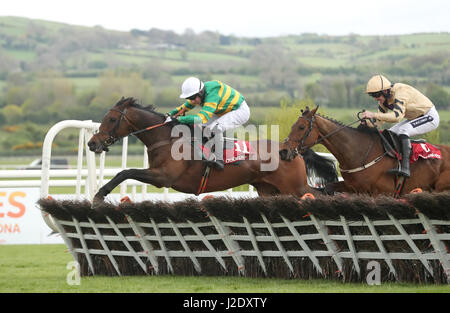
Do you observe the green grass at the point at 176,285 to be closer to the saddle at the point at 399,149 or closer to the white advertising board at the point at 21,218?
the saddle at the point at 399,149

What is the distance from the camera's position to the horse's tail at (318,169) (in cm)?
848

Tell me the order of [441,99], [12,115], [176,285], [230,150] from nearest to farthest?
[176,285], [230,150], [441,99], [12,115]

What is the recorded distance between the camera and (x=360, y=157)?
24.0 feet

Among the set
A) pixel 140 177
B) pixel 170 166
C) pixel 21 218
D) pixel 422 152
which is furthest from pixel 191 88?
pixel 21 218

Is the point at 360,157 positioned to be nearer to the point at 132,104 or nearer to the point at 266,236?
the point at 266,236

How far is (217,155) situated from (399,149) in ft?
5.87

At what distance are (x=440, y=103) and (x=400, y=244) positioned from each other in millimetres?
10727

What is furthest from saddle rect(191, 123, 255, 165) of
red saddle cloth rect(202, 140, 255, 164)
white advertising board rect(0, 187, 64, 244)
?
white advertising board rect(0, 187, 64, 244)

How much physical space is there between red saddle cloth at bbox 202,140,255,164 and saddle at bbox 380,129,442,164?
54.0 inches

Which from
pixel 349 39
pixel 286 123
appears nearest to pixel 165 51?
pixel 349 39

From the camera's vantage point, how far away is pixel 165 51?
95625 mm

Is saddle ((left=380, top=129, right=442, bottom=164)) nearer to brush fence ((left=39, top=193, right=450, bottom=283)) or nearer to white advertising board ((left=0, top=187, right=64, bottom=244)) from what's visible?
brush fence ((left=39, top=193, right=450, bottom=283))

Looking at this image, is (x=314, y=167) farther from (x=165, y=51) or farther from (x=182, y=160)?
A: (x=165, y=51)

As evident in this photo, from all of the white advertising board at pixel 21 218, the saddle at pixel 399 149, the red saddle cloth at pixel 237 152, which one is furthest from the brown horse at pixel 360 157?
the white advertising board at pixel 21 218
